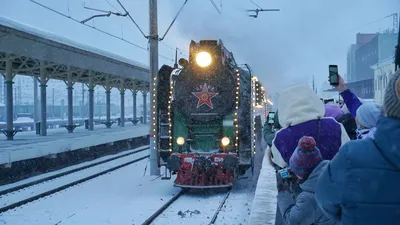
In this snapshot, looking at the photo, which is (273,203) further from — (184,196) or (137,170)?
(137,170)

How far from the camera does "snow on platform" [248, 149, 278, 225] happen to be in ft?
19.6

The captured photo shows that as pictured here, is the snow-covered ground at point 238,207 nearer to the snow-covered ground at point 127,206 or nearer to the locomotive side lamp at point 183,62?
the snow-covered ground at point 127,206

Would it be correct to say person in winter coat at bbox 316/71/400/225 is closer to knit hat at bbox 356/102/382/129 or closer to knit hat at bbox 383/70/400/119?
knit hat at bbox 383/70/400/119

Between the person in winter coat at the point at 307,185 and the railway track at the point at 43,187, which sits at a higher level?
the person in winter coat at the point at 307,185

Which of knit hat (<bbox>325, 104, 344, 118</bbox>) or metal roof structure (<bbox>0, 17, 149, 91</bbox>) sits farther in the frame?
metal roof structure (<bbox>0, 17, 149, 91</bbox>)

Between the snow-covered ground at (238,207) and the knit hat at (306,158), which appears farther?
the snow-covered ground at (238,207)

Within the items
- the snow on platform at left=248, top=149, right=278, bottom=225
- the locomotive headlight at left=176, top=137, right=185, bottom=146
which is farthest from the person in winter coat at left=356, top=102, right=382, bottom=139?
the locomotive headlight at left=176, top=137, right=185, bottom=146

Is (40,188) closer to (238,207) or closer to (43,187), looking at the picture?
(43,187)

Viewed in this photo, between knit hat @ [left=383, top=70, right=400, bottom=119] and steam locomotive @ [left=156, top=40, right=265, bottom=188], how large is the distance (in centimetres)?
807

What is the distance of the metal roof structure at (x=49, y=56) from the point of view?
13951 mm

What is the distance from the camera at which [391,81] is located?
1537 millimetres

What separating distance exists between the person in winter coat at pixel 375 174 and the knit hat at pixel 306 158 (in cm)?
82

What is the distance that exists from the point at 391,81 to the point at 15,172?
1329 centimetres

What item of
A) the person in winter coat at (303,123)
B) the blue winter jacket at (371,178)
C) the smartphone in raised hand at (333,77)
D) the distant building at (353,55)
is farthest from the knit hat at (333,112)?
the distant building at (353,55)
